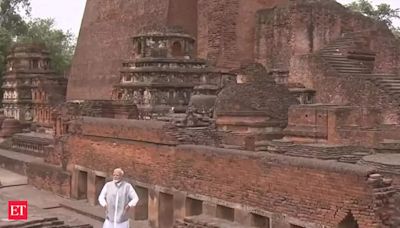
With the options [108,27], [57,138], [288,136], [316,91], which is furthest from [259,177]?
[108,27]

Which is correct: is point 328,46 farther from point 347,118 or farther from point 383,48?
point 347,118

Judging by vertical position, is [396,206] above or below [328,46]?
below

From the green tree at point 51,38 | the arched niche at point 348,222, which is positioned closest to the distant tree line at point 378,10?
the green tree at point 51,38

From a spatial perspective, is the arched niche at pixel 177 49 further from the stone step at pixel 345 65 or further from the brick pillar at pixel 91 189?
the brick pillar at pixel 91 189

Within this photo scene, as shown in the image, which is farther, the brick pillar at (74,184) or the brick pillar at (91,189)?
the brick pillar at (74,184)

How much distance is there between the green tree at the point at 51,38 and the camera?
35.4 m

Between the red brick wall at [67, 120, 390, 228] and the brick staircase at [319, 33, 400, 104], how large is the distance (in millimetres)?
6984

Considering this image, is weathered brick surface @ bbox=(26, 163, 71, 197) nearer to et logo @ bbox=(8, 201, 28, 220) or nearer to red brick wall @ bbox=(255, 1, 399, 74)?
et logo @ bbox=(8, 201, 28, 220)

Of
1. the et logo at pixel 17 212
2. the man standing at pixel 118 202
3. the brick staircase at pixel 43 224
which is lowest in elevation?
the brick staircase at pixel 43 224

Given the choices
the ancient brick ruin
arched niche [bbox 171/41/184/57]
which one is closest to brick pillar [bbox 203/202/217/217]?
the ancient brick ruin

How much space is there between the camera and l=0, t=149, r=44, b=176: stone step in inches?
657

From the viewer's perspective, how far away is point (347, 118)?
12.9 meters

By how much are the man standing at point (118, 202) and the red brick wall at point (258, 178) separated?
Result: 2.01m

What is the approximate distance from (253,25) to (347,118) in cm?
811
